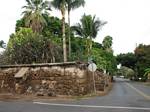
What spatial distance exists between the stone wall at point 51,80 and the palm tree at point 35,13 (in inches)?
1049

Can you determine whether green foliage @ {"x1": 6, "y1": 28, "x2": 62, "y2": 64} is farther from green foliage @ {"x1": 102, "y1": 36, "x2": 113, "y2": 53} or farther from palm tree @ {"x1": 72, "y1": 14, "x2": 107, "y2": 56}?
green foliage @ {"x1": 102, "y1": 36, "x2": 113, "y2": 53}

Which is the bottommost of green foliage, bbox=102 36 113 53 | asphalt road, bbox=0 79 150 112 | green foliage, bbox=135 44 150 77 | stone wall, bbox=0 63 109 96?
asphalt road, bbox=0 79 150 112

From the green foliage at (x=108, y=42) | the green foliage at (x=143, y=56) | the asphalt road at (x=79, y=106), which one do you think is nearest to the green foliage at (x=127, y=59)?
the green foliage at (x=108, y=42)

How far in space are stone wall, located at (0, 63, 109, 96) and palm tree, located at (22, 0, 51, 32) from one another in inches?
1049

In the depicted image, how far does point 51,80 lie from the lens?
93.1 ft

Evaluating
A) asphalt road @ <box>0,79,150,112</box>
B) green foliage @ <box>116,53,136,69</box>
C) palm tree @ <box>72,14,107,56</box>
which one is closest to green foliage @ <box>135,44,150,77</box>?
green foliage @ <box>116,53,136,69</box>

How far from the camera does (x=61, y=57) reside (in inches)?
1795

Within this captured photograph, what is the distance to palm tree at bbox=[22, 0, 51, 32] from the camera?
183 feet

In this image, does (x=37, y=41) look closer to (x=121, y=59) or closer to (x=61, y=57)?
(x=61, y=57)

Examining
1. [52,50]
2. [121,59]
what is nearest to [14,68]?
[52,50]

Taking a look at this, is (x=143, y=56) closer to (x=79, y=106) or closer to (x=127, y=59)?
(x=127, y=59)

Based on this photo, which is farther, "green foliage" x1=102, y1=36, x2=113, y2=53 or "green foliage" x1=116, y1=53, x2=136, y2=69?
"green foliage" x1=102, y1=36, x2=113, y2=53

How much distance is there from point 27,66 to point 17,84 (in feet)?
5.11

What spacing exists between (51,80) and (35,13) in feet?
95.9
